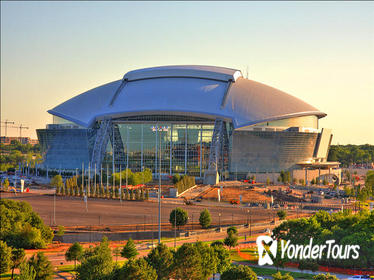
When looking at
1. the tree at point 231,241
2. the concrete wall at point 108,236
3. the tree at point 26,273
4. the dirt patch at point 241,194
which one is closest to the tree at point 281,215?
the concrete wall at point 108,236

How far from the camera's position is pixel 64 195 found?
3418 inches

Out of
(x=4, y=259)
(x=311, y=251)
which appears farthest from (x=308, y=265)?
(x=4, y=259)

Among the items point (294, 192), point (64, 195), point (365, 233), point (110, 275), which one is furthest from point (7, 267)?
point (294, 192)

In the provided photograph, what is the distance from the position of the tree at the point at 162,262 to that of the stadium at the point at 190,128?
263 ft

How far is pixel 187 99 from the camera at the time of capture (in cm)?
12269

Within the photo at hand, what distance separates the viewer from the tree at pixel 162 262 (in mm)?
33438

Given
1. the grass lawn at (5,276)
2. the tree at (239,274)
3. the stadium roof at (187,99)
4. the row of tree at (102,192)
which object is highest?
the stadium roof at (187,99)

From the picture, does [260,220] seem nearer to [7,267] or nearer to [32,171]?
[7,267]

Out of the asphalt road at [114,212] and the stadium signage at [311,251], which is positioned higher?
the asphalt road at [114,212]

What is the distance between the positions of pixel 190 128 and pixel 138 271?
3670 inches

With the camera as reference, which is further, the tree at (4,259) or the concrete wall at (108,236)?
the concrete wall at (108,236)

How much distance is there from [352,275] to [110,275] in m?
20.7

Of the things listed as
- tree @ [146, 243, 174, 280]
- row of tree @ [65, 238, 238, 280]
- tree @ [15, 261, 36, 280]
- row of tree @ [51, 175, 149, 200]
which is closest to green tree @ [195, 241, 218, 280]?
row of tree @ [65, 238, 238, 280]

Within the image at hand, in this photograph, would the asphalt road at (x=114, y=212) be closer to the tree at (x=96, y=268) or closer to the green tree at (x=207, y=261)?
the green tree at (x=207, y=261)
